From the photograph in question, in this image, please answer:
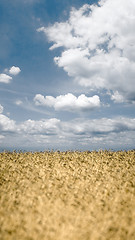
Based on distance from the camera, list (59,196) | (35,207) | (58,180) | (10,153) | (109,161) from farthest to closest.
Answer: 1. (10,153)
2. (109,161)
3. (58,180)
4. (59,196)
5. (35,207)

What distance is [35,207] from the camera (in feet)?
28.2

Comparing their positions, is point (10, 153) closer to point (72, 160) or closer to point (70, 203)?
point (72, 160)

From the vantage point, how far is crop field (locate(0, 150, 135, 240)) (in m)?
7.27

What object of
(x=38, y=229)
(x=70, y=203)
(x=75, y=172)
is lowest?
(x=38, y=229)

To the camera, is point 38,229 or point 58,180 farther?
point 58,180

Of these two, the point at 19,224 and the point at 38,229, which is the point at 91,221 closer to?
the point at 38,229

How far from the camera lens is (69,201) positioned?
→ 349 inches

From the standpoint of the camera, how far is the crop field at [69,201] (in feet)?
23.9

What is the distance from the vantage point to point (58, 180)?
11102mm

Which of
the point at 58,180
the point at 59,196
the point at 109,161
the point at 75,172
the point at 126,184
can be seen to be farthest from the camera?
the point at 109,161

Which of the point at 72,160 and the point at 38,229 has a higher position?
the point at 72,160

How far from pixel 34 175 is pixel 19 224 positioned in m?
4.47

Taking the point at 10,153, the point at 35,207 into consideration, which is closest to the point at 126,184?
the point at 35,207

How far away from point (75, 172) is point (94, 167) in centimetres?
145
